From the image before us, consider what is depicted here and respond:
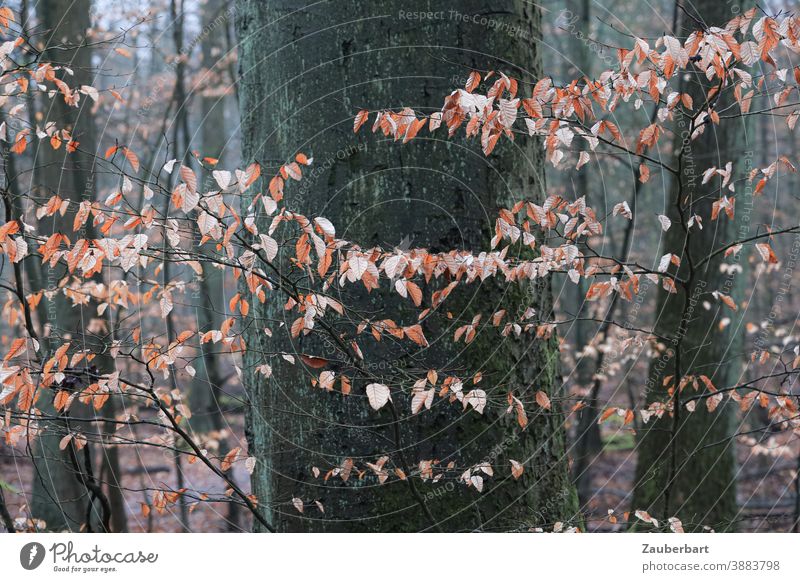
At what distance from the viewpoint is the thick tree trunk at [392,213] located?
2.94 meters

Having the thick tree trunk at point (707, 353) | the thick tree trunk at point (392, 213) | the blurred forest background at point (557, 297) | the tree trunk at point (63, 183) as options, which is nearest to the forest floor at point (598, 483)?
the blurred forest background at point (557, 297)

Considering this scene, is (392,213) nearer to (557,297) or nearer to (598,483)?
(557,297)

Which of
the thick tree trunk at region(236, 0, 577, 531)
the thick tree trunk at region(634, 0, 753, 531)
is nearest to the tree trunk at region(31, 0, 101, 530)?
the thick tree trunk at region(236, 0, 577, 531)

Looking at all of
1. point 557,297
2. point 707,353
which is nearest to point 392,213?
point 557,297

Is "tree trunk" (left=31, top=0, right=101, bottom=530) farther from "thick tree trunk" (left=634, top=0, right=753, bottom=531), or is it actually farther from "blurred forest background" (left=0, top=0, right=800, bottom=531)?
"thick tree trunk" (left=634, top=0, right=753, bottom=531)

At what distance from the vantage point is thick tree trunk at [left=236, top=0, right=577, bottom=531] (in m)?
2.94

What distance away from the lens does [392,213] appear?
293 cm

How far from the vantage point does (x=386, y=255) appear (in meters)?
2.30
